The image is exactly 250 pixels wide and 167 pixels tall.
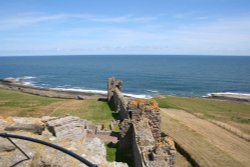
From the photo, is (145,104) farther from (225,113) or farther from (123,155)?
(225,113)

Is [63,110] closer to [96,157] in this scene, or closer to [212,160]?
[212,160]

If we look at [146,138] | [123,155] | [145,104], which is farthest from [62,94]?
[146,138]

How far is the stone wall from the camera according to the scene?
12.1 metres

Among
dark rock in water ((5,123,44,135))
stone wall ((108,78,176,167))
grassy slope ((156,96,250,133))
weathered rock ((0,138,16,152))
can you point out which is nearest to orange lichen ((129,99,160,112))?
stone wall ((108,78,176,167))

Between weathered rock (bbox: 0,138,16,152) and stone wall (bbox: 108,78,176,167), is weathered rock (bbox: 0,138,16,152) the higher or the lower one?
the higher one

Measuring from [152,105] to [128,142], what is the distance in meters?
3.10

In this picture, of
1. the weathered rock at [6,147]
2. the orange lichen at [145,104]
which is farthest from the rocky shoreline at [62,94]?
the weathered rock at [6,147]

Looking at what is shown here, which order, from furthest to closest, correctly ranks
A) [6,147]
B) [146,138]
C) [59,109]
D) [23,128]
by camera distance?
1. [59,109]
2. [146,138]
3. [23,128]
4. [6,147]

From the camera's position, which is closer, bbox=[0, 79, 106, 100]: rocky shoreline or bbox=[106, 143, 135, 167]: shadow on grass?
bbox=[106, 143, 135, 167]: shadow on grass

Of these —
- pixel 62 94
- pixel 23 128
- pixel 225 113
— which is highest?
pixel 23 128

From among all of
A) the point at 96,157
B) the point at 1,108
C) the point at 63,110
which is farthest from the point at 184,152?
the point at 1,108

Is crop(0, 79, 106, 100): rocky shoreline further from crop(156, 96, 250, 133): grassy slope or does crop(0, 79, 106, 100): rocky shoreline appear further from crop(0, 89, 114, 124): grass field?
crop(156, 96, 250, 133): grassy slope

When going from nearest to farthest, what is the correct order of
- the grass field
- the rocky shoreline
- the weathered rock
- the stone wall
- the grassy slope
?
1. the weathered rock
2. the stone wall
3. the grass field
4. the grassy slope
5. the rocky shoreline

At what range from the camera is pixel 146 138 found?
14.8 m
